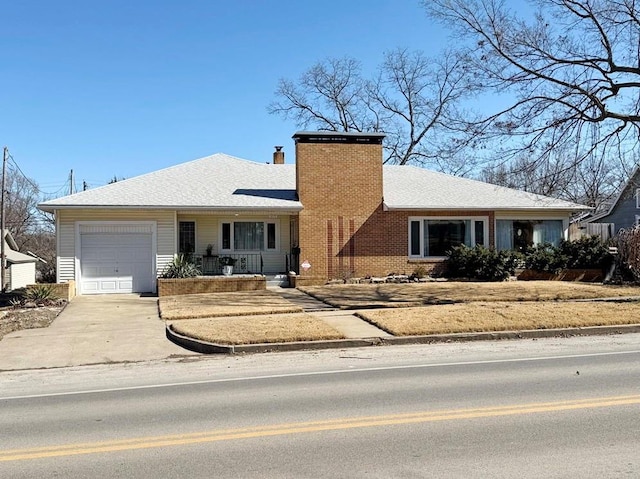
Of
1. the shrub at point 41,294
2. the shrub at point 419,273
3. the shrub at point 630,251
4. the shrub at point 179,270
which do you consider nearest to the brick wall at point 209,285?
the shrub at point 179,270

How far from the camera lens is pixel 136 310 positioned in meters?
17.3

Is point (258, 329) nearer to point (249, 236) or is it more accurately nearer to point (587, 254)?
point (249, 236)

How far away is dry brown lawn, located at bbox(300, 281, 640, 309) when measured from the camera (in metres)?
17.7

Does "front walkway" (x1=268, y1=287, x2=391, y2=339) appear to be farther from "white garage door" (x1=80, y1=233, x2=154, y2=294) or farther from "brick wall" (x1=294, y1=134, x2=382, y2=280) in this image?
"white garage door" (x1=80, y1=233, x2=154, y2=294)

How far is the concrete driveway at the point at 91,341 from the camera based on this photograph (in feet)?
36.1

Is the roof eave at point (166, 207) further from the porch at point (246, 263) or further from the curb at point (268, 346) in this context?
the curb at point (268, 346)

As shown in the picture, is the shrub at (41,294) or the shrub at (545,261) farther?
the shrub at (545,261)

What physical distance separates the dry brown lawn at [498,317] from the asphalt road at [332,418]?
2427 millimetres

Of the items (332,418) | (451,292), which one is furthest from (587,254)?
(332,418)

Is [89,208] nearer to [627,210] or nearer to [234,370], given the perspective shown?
[234,370]

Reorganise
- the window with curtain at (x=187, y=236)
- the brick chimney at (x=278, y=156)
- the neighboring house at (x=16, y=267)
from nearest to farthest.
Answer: the window with curtain at (x=187, y=236)
the brick chimney at (x=278, y=156)
the neighboring house at (x=16, y=267)

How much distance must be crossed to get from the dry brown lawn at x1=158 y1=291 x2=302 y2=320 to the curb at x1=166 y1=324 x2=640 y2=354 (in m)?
2.21

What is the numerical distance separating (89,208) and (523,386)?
17.2m

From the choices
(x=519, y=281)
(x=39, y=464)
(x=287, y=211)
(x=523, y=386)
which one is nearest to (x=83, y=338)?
(x=39, y=464)
